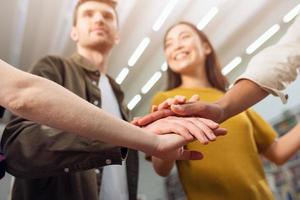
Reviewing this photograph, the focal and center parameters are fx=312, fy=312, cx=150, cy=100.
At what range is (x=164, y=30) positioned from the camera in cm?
318

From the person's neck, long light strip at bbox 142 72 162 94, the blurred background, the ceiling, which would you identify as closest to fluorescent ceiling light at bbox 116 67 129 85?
the blurred background

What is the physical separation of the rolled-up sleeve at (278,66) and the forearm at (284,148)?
1.20ft

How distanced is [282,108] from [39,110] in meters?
2.25

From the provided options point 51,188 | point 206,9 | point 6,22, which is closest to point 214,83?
point 51,188

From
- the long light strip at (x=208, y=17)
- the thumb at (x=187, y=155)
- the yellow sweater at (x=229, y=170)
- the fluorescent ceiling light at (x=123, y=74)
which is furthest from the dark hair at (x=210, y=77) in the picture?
the fluorescent ceiling light at (x=123, y=74)

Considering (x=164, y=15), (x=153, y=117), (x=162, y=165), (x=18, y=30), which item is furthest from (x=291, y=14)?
(x=18, y=30)

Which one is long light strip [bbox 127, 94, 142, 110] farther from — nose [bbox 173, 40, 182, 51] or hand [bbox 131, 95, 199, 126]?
hand [bbox 131, 95, 199, 126]

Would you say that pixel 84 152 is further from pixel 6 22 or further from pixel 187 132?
pixel 6 22

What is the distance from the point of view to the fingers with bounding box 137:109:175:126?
0.93 m

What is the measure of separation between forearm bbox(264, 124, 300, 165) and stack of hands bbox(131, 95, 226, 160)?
0.56 meters

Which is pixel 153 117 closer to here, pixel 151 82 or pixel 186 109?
pixel 186 109

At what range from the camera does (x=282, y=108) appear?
8.00ft

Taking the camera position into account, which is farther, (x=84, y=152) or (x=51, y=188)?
(x=51, y=188)

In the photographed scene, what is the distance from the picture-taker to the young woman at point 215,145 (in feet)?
3.60
